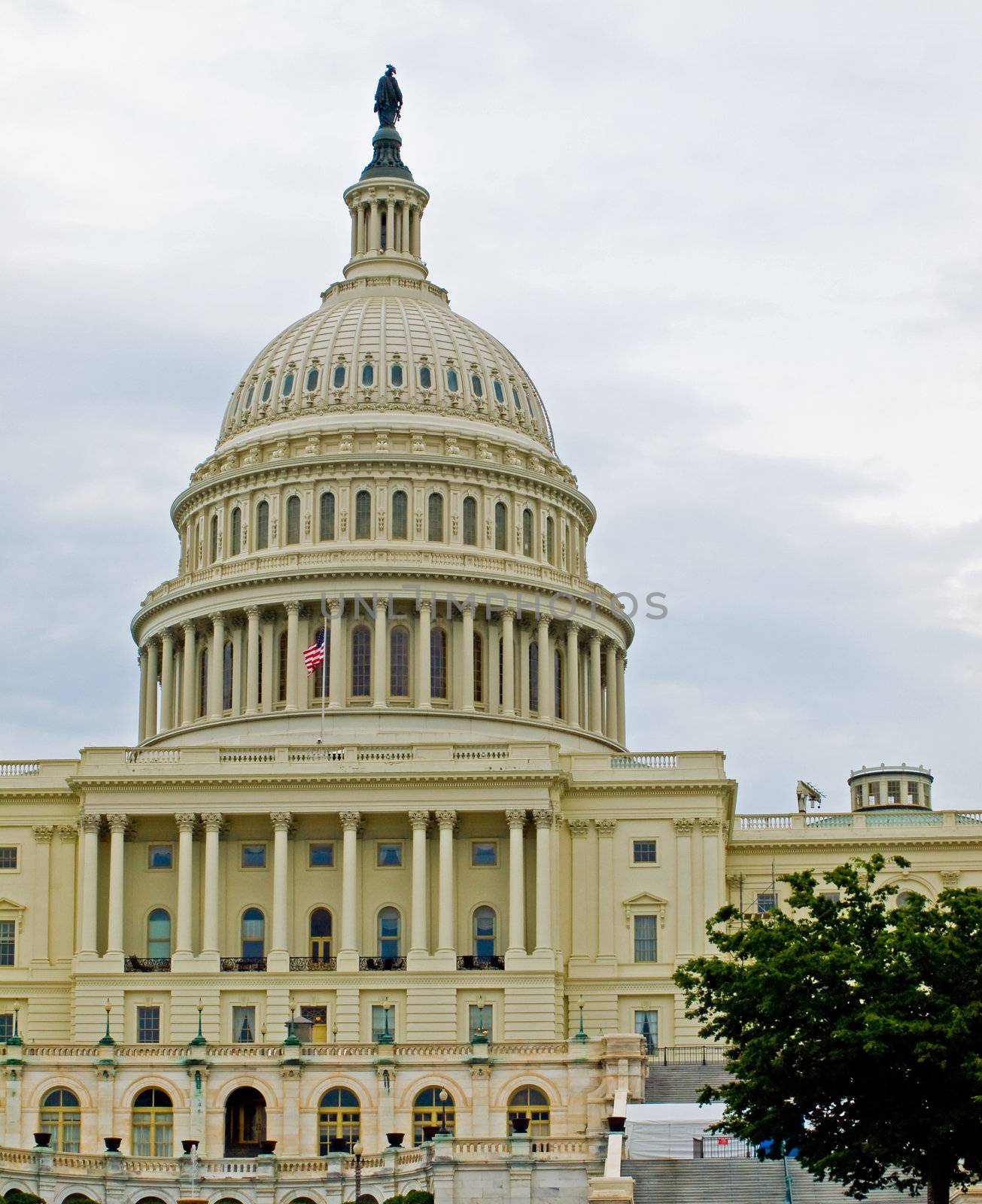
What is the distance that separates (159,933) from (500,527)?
2921 centimetres

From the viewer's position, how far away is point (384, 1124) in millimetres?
82688

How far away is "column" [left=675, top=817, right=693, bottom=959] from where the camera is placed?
344 ft

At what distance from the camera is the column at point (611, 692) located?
4983 inches

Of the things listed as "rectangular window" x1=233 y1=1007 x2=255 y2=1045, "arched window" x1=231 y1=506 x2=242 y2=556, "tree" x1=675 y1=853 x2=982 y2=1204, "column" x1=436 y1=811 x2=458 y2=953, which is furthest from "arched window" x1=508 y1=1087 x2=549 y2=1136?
"arched window" x1=231 y1=506 x2=242 y2=556

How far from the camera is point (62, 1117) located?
84.5m

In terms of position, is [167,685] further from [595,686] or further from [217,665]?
[595,686]

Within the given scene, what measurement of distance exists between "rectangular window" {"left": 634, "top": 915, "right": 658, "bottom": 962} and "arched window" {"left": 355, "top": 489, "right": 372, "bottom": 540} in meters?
25.1

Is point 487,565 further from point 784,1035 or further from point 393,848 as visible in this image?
point 784,1035

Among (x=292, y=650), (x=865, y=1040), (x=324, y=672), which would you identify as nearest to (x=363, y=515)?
(x=292, y=650)

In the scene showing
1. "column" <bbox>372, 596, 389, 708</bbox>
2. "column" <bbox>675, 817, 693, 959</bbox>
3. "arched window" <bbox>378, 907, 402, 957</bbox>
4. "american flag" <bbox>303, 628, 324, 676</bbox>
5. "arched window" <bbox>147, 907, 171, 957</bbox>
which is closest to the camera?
"arched window" <bbox>378, 907, 402, 957</bbox>

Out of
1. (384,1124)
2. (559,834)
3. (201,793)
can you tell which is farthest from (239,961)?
(384,1124)

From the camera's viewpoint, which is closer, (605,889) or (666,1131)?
(666,1131)

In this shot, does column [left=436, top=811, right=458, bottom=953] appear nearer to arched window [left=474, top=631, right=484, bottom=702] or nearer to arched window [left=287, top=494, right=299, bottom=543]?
arched window [left=474, top=631, right=484, bottom=702]

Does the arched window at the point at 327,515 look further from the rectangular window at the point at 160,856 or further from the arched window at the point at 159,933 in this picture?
the arched window at the point at 159,933
